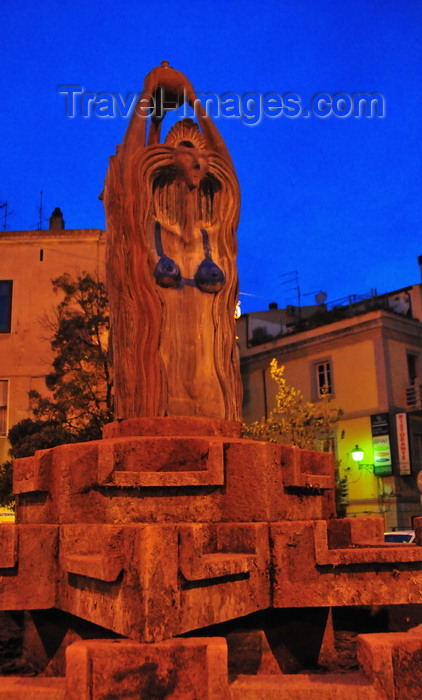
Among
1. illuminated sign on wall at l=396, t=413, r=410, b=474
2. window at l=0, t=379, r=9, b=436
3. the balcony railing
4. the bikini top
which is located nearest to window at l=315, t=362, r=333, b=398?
the balcony railing

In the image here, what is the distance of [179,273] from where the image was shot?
6363 millimetres

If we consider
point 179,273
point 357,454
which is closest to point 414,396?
point 357,454

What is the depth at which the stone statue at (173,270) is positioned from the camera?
240 inches

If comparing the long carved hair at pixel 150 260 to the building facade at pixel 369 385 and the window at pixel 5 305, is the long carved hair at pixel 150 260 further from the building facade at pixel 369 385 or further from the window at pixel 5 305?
the building facade at pixel 369 385

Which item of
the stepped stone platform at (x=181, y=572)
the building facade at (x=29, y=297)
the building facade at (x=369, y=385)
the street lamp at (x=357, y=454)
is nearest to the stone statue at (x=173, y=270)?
the stepped stone platform at (x=181, y=572)

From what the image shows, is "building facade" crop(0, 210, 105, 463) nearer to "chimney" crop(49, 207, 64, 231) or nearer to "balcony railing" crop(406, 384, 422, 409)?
"chimney" crop(49, 207, 64, 231)

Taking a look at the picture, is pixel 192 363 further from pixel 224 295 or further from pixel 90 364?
pixel 90 364

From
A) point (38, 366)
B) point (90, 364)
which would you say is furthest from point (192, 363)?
point (38, 366)

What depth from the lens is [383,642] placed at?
3.52 metres

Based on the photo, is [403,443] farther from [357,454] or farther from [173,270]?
[173,270]

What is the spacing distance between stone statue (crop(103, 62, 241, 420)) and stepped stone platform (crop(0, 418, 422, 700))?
638 mm

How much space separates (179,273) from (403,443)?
62.1 feet

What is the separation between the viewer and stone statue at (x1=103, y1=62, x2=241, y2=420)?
611 centimetres

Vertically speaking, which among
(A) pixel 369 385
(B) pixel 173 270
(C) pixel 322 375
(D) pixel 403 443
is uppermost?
(C) pixel 322 375
